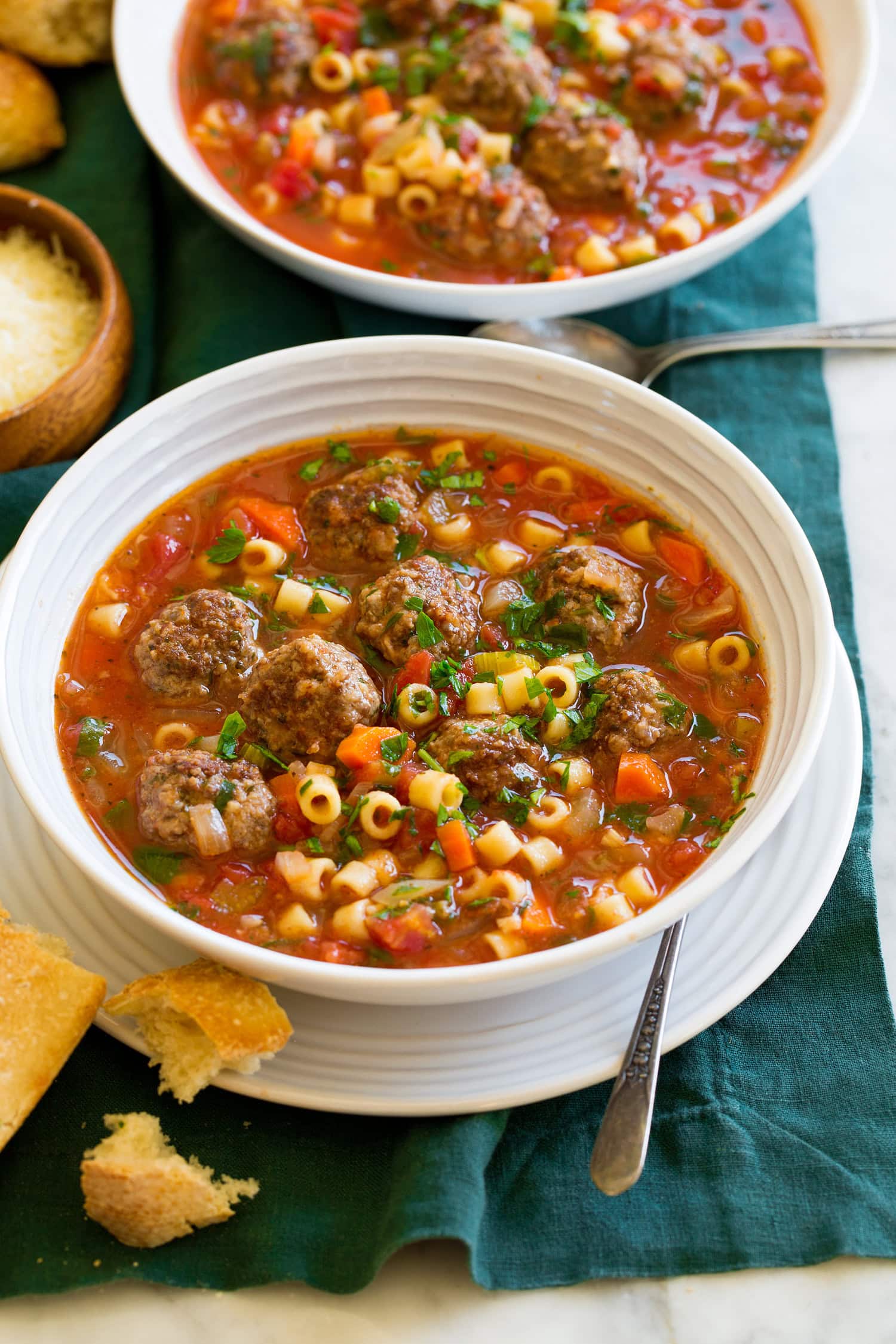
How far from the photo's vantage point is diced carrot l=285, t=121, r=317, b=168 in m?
6.30

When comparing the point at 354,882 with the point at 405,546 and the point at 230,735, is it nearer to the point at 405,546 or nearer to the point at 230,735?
the point at 230,735

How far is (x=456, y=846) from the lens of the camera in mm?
3955

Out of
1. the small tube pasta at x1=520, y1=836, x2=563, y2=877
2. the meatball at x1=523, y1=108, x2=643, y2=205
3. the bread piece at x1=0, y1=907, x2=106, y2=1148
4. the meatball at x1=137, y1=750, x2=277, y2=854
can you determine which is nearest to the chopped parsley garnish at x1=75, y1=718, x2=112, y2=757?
the meatball at x1=137, y1=750, x2=277, y2=854

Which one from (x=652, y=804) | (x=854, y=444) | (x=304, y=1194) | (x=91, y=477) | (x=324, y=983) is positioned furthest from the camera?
(x=854, y=444)

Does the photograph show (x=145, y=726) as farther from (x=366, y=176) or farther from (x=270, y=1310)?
(x=366, y=176)

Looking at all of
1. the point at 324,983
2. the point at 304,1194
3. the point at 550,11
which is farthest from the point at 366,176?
the point at 304,1194

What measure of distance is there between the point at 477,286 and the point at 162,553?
1820mm

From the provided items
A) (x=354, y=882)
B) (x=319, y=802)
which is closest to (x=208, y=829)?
(x=319, y=802)

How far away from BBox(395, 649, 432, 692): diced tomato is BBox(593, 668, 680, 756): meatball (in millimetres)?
575

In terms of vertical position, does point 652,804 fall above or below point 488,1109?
above

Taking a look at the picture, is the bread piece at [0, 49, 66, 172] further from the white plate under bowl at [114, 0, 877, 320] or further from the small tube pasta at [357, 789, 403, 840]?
the small tube pasta at [357, 789, 403, 840]

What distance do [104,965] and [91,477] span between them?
1648mm

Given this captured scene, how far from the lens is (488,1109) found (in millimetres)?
3697

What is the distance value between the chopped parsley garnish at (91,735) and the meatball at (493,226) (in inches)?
116
